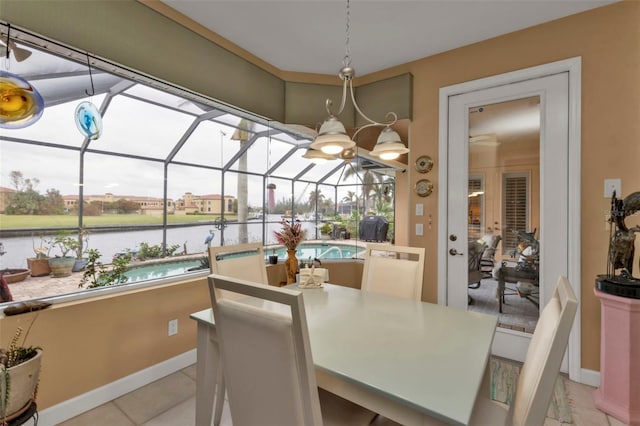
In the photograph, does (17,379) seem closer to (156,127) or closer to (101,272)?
(101,272)

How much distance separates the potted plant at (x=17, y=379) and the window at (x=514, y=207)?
10.8 ft

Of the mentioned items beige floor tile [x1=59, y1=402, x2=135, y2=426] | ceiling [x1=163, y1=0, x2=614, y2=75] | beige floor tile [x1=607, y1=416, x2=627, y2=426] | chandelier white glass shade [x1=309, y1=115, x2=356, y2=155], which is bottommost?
beige floor tile [x1=59, y1=402, x2=135, y2=426]

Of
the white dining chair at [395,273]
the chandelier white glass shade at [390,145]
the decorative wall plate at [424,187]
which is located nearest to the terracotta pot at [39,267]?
the white dining chair at [395,273]

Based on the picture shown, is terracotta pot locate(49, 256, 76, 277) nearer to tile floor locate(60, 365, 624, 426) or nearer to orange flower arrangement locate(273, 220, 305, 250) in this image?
tile floor locate(60, 365, 624, 426)

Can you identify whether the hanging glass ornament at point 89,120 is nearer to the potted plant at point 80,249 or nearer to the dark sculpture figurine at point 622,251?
the potted plant at point 80,249

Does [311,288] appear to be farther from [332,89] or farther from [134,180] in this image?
[332,89]

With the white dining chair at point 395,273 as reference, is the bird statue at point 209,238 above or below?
above

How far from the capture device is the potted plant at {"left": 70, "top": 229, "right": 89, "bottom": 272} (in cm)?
203

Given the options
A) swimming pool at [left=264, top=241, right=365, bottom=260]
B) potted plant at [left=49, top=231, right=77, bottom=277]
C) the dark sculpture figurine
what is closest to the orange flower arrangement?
swimming pool at [left=264, top=241, right=365, bottom=260]

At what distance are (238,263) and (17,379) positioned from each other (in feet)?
3.77

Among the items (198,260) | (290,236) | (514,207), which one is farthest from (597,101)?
(198,260)

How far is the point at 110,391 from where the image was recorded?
1.93 m

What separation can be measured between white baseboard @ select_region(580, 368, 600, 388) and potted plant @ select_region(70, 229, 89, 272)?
12.3ft

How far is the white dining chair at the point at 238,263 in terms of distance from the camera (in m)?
1.83
